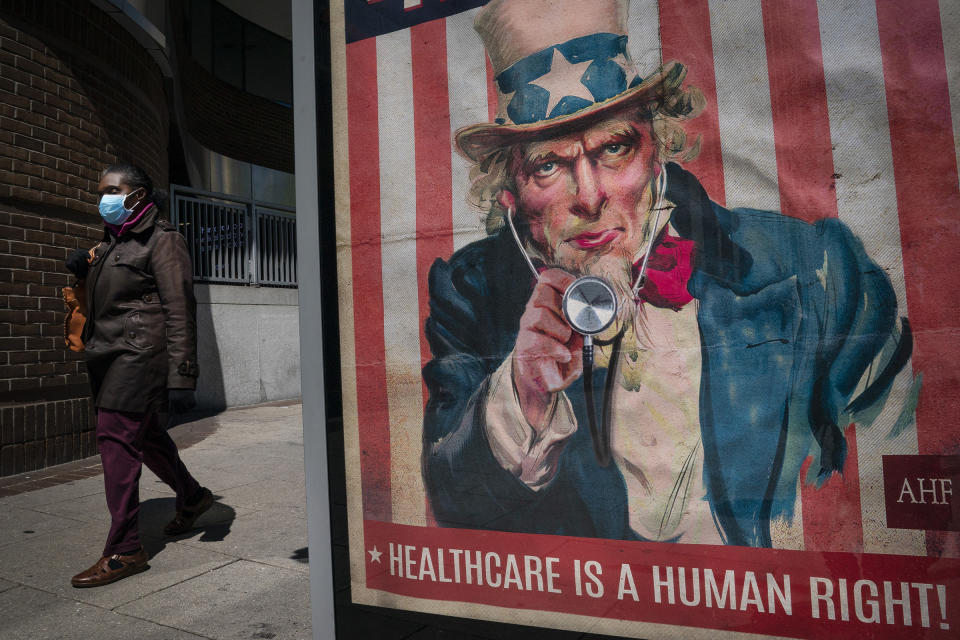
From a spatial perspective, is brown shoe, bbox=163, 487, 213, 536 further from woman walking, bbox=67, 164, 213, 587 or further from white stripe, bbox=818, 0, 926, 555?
white stripe, bbox=818, 0, 926, 555

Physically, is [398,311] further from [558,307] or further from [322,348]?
[558,307]

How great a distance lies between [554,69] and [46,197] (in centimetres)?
607

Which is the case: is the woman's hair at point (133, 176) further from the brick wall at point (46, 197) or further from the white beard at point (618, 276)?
the brick wall at point (46, 197)

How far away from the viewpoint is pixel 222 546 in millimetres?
A: 3928

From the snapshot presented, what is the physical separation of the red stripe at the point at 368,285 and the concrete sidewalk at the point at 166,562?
1.23 metres

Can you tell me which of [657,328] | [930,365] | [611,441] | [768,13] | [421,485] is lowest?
[421,485]

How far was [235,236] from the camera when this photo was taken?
37.3 ft

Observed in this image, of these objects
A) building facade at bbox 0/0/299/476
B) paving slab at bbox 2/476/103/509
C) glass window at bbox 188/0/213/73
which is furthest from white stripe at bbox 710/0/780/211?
glass window at bbox 188/0/213/73

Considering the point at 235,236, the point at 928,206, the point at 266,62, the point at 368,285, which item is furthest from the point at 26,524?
the point at 266,62

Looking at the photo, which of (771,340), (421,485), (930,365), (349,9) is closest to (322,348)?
(421,485)

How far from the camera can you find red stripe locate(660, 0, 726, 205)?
163 cm

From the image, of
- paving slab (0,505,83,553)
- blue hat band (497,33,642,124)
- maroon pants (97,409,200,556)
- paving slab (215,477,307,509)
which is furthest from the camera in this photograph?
paving slab (215,477,307,509)

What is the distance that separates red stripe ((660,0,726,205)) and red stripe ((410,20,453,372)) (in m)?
0.60

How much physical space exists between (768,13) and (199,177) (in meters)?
13.1
